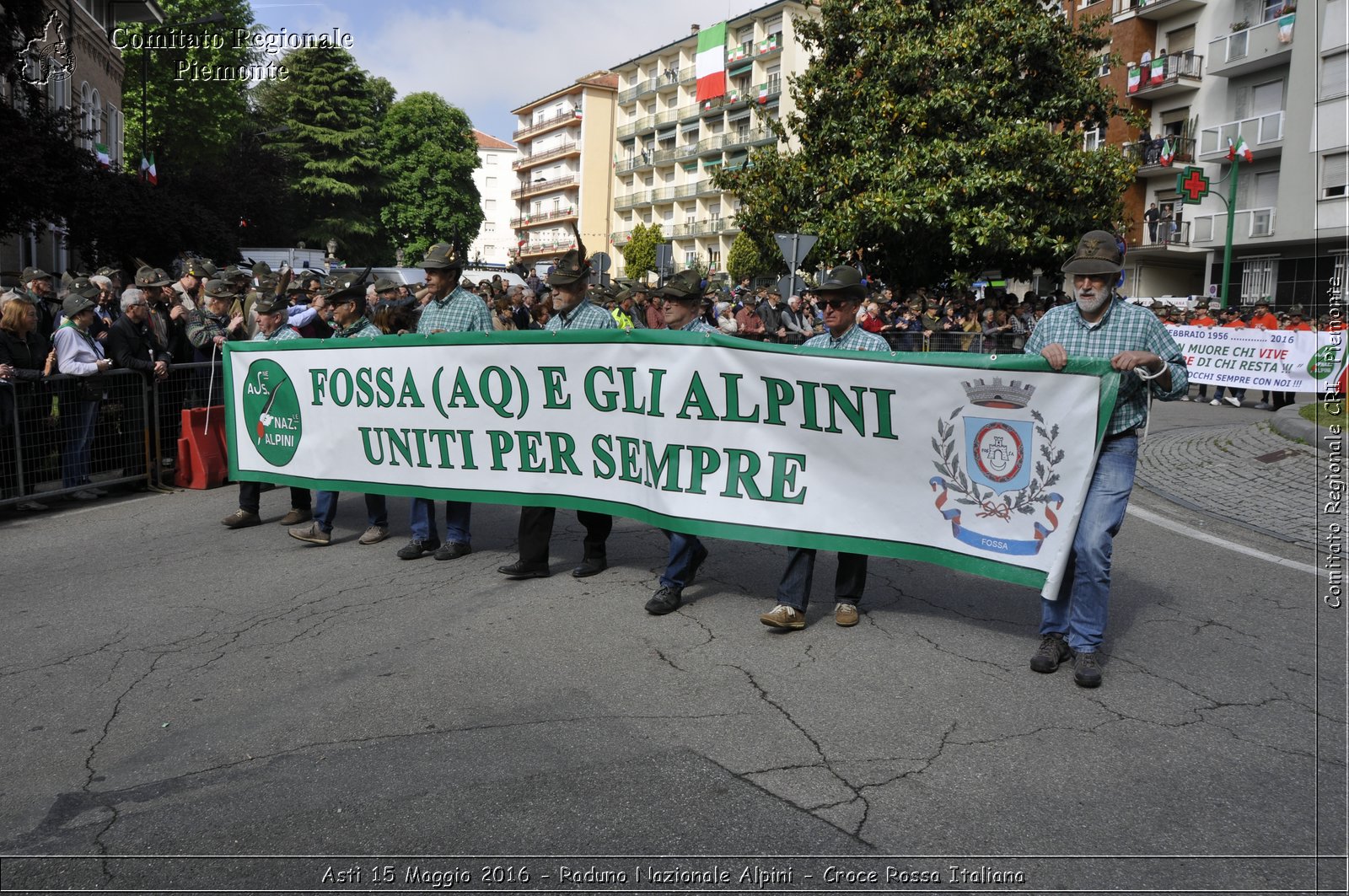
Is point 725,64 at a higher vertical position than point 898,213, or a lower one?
higher

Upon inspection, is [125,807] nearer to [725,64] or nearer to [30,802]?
[30,802]

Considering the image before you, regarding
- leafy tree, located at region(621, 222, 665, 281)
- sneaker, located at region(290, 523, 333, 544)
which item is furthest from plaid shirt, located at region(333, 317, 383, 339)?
leafy tree, located at region(621, 222, 665, 281)

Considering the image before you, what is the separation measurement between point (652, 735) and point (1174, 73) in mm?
42026

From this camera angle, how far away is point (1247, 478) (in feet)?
31.3

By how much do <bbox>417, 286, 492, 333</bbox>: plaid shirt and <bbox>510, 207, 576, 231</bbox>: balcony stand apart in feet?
281

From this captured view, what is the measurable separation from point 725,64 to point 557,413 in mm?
68867

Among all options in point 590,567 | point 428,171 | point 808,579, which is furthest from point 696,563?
point 428,171

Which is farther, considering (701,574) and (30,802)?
(701,574)

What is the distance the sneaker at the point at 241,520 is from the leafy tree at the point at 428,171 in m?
64.9

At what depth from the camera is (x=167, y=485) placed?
977 cm

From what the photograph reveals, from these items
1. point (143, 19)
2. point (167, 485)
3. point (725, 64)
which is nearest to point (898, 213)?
point (167, 485)

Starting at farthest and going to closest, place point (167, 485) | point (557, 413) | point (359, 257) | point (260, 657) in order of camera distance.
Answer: point (359, 257)
point (167, 485)
point (557, 413)
point (260, 657)

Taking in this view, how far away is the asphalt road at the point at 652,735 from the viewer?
3.13 metres

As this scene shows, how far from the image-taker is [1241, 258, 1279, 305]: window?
36.3 meters
